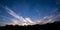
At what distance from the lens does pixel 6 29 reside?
2777 centimetres

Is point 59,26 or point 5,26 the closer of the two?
point 59,26

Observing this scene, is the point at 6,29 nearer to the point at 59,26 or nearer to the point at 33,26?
the point at 33,26

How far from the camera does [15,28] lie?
2783 cm

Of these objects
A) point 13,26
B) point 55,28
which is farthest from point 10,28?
point 55,28

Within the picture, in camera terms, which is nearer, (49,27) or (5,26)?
(49,27)

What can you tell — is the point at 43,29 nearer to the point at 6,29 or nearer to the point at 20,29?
the point at 20,29

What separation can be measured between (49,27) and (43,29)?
6.55ft

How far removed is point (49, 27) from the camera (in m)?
26.5

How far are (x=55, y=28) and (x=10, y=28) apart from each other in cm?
1467

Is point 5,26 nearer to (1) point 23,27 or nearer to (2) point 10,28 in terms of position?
(2) point 10,28

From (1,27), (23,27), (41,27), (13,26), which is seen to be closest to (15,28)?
(13,26)

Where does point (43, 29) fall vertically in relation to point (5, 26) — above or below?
below

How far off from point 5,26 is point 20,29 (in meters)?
5.24

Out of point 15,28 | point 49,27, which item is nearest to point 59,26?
point 49,27
